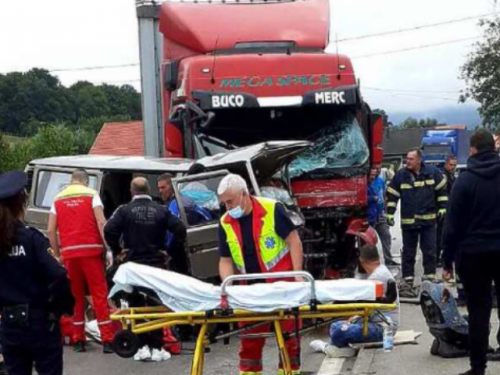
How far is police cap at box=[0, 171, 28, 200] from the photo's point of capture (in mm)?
5371

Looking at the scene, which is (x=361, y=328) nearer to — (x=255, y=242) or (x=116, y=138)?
(x=255, y=242)

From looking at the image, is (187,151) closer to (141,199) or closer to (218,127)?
(218,127)

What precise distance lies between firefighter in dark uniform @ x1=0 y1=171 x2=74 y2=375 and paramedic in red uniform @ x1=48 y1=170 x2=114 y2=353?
12.2 ft

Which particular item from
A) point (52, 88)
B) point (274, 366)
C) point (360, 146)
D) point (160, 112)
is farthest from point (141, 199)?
point (52, 88)

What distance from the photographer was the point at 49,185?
1071 cm

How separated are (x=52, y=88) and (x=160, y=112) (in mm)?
64053

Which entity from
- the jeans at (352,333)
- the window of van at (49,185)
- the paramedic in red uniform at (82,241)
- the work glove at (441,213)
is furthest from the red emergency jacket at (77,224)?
the work glove at (441,213)

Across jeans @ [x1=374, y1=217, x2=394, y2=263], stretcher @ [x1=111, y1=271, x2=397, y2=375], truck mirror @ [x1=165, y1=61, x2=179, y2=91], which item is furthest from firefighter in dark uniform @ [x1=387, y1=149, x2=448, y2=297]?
stretcher @ [x1=111, y1=271, x2=397, y2=375]

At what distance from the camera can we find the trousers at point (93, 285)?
30.4 feet

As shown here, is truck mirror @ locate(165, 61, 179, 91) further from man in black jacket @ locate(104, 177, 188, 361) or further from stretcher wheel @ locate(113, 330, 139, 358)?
stretcher wheel @ locate(113, 330, 139, 358)

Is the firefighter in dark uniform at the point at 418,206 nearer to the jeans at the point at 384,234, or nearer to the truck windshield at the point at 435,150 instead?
the jeans at the point at 384,234

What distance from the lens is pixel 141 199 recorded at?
8906mm

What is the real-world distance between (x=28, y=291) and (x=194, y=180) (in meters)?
4.37

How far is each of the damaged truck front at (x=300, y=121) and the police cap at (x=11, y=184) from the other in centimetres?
526
